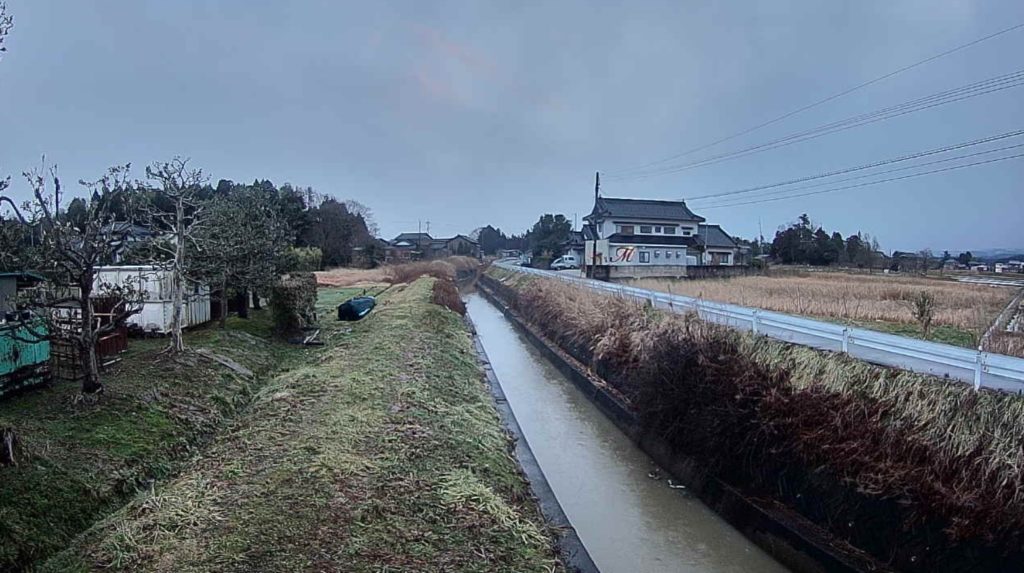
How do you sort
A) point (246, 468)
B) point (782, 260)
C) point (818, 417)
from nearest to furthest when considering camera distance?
point (246, 468)
point (818, 417)
point (782, 260)

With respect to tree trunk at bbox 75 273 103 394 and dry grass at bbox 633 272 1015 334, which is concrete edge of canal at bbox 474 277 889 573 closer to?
tree trunk at bbox 75 273 103 394

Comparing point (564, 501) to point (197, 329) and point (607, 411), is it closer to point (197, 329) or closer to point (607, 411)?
point (607, 411)

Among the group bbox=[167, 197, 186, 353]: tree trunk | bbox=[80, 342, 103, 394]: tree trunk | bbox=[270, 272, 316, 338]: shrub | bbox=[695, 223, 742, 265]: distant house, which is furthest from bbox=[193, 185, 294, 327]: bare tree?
bbox=[695, 223, 742, 265]: distant house

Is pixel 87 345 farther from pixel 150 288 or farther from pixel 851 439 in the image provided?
pixel 851 439

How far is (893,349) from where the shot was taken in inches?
258

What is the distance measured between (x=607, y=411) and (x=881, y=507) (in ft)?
17.3

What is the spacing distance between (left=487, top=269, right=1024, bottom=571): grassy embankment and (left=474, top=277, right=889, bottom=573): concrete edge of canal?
A: 0.40 ft

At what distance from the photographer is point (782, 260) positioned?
4306 centimetres

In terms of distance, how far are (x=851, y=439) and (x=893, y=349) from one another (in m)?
2.18

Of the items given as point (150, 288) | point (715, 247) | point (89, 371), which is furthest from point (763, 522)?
point (715, 247)

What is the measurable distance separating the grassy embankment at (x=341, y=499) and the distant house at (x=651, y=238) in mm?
26981

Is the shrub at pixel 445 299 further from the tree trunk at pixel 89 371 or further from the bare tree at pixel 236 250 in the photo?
the tree trunk at pixel 89 371

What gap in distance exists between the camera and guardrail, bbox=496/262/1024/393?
5.34 m

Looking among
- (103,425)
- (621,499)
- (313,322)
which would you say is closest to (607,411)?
(621,499)
